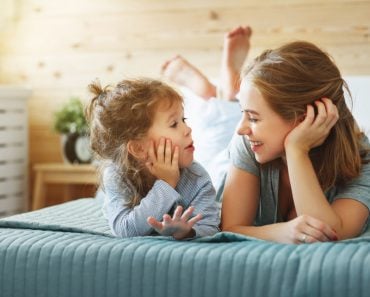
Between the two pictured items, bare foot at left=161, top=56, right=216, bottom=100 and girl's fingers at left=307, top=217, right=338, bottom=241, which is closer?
girl's fingers at left=307, top=217, right=338, bottom=241

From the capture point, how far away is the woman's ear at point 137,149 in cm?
167

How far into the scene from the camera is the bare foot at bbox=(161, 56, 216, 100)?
2.70 meters

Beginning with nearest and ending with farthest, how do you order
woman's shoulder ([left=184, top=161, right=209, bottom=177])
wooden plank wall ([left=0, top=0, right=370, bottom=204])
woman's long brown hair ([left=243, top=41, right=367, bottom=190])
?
woman's long brown hair ([left=243, top=41, right=367, bottom=190]), woman's shoulder ([left=184, top=161, right=209, bottom=177]), wooden plank wall ([left=0, top=0, right=370, bottom=204])

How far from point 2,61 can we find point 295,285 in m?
2.69

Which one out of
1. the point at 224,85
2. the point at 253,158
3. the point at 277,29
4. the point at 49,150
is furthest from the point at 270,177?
the point at 49,150

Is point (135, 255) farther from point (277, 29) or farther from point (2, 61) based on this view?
point (2, 61)

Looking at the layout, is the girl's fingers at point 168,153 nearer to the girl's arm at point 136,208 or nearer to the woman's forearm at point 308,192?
the girl's arm at point 136,208

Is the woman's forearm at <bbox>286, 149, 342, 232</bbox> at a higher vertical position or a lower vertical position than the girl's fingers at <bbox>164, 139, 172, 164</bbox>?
lower

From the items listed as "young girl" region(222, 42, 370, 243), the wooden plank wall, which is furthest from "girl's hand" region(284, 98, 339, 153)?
the wooden plank wall

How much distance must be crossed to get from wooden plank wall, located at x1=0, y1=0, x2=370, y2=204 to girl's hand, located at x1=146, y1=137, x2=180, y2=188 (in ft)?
4.99

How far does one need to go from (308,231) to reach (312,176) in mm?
129

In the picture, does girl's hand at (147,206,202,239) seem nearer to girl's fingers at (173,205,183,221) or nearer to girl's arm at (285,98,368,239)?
girl's fingers at (173,205,183,221)

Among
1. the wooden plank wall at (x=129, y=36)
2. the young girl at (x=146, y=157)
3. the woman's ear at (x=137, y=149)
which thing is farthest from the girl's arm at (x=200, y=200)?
the wooden plank wall at (x=129, y=36)

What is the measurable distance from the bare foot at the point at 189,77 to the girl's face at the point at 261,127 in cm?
106
